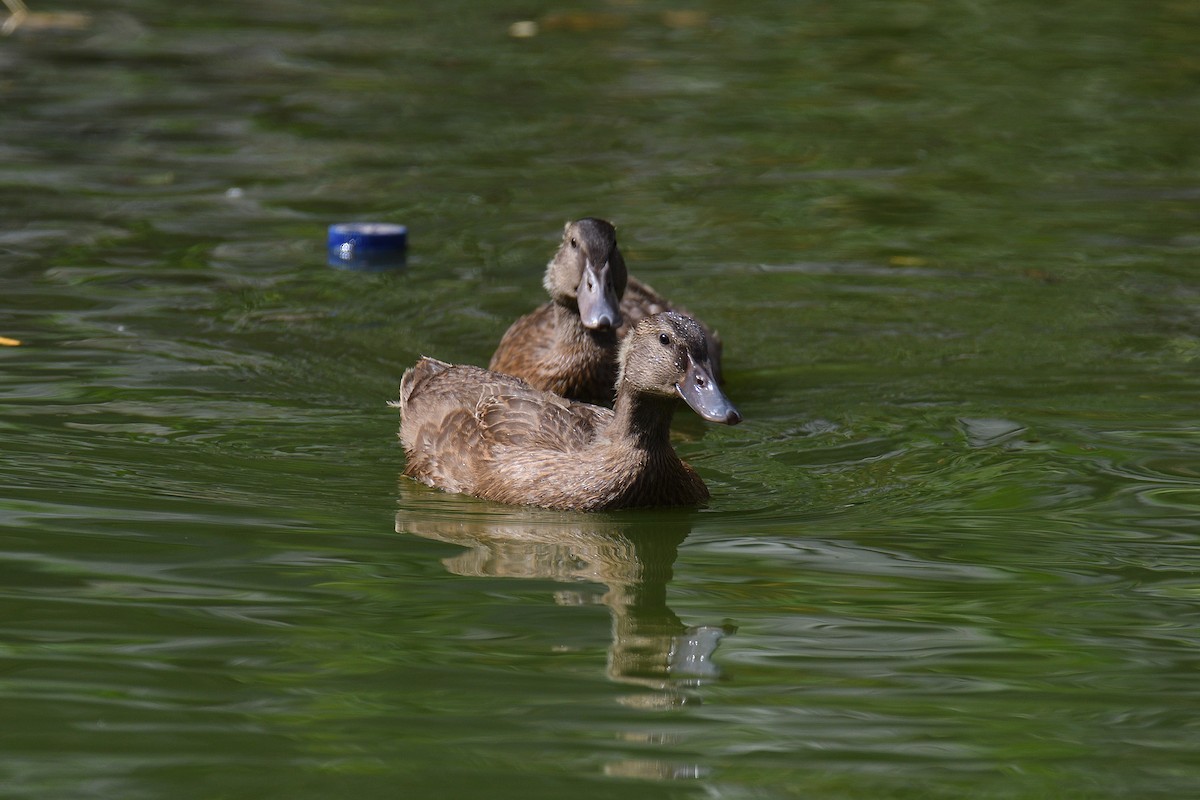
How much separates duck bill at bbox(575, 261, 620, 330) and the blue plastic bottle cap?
8.65 feet

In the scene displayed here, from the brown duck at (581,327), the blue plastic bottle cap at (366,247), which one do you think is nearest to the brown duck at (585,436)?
the brown duck at (581,327)

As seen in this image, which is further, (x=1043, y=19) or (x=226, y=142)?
(x=1043, y=19)

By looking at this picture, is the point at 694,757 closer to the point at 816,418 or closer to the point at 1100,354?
the point at 816,418

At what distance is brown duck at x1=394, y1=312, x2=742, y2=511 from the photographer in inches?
322

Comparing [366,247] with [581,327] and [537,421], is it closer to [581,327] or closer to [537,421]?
[581,327]

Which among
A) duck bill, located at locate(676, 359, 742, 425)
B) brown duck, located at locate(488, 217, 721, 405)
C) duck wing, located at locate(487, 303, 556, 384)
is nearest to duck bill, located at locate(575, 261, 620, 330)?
brown duck, located at locate(488, 217, 721, 405)

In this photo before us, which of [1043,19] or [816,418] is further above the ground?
[1043,19]

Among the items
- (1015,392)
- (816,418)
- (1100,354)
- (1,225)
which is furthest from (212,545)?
(1,225)

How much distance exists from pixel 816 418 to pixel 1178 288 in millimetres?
3274

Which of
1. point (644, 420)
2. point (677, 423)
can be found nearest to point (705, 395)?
point (644, 420)

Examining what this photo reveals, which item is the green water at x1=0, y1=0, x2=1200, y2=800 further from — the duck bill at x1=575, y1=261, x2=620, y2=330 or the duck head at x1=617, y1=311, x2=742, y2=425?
the duck bill at x1=575, y1=261, x2=620, y2=330

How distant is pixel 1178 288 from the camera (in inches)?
469

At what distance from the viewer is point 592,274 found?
33.8ft

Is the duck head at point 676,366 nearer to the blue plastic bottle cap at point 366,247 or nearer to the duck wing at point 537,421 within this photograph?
the duck wing at point 537,421
